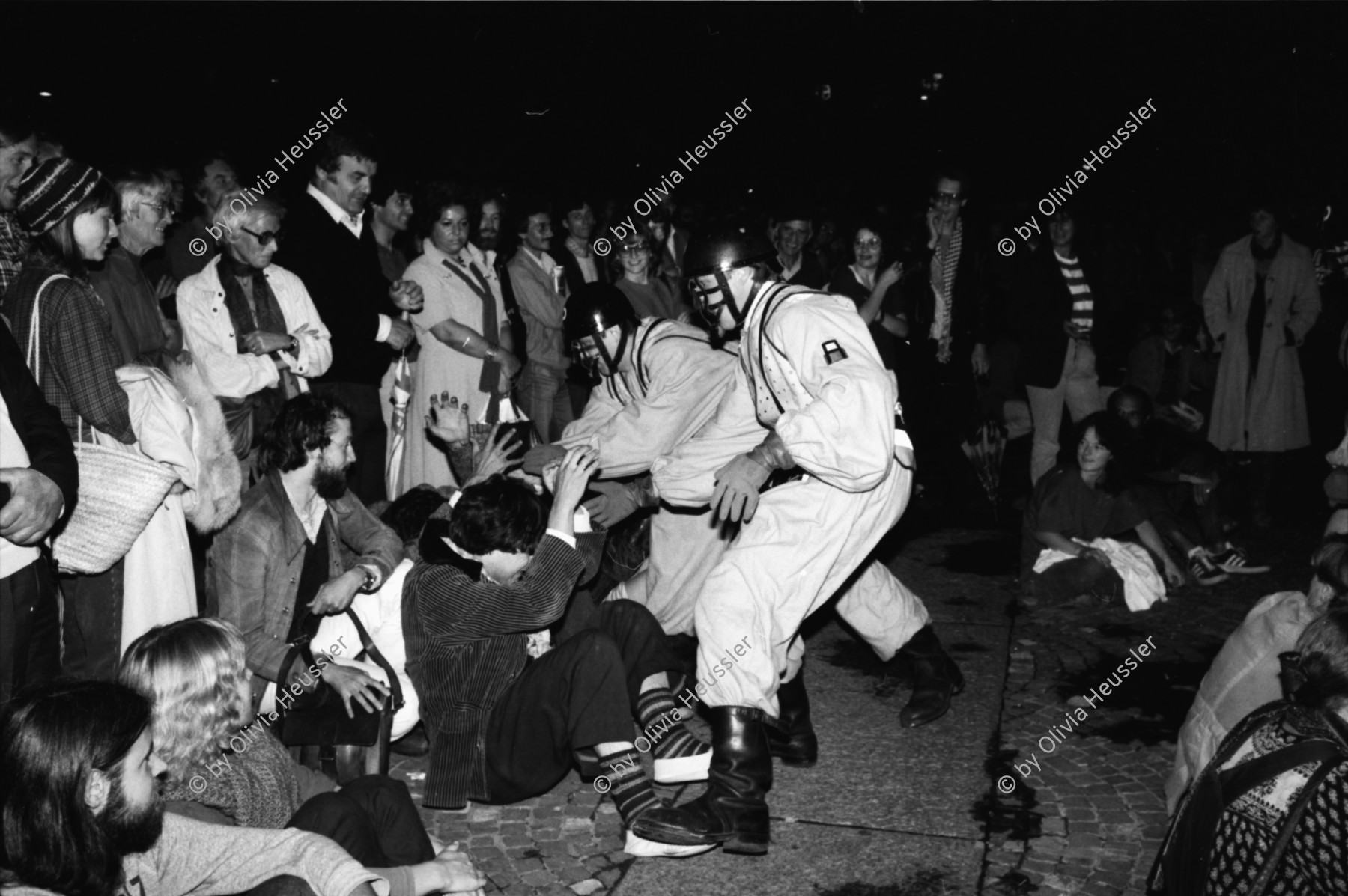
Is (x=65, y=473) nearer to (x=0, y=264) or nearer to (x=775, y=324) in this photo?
(x=0, y=264)

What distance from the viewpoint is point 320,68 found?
35.9 feet

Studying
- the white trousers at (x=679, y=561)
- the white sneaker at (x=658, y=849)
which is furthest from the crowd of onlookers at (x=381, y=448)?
the white trousers at (x=679, y=561)

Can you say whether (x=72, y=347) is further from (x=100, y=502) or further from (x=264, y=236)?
(x=264, y=236)

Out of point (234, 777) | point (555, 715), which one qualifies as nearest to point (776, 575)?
point (555, 715)

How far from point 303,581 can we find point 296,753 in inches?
22.4

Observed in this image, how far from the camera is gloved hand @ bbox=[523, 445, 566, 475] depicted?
5.04 metres

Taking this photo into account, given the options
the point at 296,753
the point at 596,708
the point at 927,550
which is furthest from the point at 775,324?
the point at 927,550

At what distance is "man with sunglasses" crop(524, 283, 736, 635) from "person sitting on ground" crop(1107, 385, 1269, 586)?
2.82 m

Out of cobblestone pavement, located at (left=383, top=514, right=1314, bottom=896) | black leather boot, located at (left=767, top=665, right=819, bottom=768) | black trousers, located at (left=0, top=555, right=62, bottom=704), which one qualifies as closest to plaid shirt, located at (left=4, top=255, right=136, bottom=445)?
black trousers, located at (left=0, top=555, right=62, bottom=704)

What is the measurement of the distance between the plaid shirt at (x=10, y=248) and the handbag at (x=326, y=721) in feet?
5.04

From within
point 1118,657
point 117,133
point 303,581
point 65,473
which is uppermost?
point 117,133

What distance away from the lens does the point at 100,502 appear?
12.0ft

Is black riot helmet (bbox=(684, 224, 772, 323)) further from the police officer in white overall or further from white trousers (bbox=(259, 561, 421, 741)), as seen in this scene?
white trousers (bbox=(259, 561, 421, 741))

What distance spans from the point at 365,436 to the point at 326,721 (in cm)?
209
